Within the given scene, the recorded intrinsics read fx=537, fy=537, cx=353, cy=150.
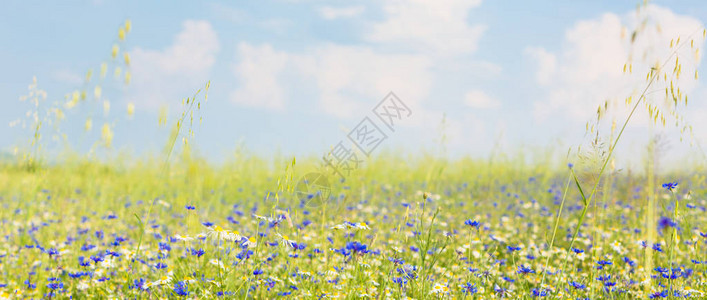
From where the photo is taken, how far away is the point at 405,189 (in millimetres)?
8656

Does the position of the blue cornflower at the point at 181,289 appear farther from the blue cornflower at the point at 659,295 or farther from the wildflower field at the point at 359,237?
the blue cornflower at the point at 659,295

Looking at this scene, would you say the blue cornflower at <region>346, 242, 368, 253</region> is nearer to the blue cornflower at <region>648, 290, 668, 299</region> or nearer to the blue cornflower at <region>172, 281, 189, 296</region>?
the blue cornflower at <region>172, 281, 189, 296</region>

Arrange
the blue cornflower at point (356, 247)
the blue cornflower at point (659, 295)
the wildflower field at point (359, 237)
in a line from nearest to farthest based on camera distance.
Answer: the blue cornflower at point (356, 247) < the blue cornflower at point (659, 295) < the wildflower field at point (359, 237)

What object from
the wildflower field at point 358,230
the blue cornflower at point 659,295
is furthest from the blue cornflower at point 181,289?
the blue cornflower at point 659,295

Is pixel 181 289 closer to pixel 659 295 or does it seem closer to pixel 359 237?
pixel 359 237

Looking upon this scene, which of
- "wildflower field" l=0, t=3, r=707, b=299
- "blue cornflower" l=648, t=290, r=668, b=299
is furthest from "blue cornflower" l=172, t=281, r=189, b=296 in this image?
"blue cornflower" l=648, t=290, r=668, b=299

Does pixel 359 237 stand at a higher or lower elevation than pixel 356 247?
lower

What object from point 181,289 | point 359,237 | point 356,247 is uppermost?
point 356,247

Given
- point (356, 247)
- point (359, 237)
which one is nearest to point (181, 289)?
point (356, 247)

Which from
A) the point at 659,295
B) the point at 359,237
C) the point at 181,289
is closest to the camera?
the point at 181,289

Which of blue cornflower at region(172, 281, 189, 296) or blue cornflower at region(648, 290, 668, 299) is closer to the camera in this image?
blue cornflower at region(172, 281, 189, 296)

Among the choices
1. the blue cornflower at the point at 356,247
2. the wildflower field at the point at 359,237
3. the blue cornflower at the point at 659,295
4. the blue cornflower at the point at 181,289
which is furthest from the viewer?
the wildflower field at the point at 359,237

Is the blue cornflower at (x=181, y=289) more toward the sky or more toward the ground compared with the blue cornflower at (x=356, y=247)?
more toward the ground

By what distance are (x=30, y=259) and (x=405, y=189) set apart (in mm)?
5416
